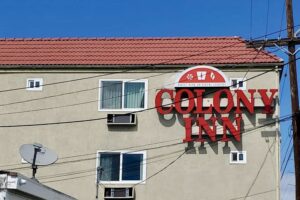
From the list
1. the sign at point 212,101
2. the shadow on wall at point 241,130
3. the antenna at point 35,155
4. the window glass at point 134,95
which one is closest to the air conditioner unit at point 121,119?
the window glass at point 134,95

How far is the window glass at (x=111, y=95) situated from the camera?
23.8 metres

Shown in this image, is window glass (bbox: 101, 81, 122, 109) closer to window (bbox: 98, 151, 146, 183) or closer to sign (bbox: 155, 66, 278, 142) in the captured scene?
sign (bbox: 155, 66, 278, 142)

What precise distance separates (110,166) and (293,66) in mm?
7565

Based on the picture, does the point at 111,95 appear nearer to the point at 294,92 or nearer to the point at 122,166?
the point at 122,166

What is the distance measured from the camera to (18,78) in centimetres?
2452

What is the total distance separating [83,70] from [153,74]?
8.89 feet

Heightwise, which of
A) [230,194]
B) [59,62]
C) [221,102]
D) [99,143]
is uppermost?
[59,62]

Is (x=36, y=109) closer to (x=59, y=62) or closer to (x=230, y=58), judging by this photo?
(x=59, y=62)

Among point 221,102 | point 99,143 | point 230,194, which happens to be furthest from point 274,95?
point 99,143

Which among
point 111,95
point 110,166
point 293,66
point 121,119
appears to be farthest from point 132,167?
point 293,66

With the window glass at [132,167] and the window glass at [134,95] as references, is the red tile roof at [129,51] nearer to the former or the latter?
the window glass at [134,95]

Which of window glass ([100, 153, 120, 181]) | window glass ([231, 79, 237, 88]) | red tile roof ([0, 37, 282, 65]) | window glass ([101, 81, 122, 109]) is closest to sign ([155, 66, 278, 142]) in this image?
window glass ([231, 79, 237, 88])

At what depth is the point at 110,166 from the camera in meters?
23.1

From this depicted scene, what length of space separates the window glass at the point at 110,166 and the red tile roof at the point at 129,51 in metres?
3.60
